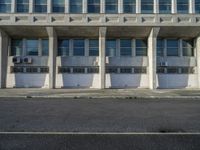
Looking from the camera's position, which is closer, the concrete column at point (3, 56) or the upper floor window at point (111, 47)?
the concrete column at point (3, 56)

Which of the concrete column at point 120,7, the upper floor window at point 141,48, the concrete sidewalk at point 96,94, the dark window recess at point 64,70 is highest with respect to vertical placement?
the concrete column at point 120,7

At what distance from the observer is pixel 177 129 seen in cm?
781

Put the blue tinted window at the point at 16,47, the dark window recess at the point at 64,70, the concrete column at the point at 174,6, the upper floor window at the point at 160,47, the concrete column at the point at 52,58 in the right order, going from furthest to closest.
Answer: the upper floor window at the point at 160,47 → the blue tinted window at the point at 16,47 → the dark window recess at the point at 64,70 → the concrete column at the point at 174,6 → the concrete column at the point at 52,58

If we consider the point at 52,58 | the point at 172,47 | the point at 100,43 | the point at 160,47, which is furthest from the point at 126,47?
the point at 52,58

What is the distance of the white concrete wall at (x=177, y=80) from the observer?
115 ft

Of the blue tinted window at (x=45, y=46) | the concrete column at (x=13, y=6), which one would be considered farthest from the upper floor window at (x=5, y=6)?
the blue tinted window at (x=45, y=46)

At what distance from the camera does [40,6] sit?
109ft

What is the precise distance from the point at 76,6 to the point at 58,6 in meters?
2.31

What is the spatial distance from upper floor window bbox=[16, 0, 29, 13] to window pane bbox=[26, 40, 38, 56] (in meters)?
4.59

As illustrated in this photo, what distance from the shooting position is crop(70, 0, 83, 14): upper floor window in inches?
1297

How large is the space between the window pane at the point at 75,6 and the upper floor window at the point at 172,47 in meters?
13.2

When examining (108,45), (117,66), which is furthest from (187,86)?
(108,45)

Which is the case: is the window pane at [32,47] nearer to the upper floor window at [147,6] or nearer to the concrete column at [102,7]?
the concrete column at [102,7]

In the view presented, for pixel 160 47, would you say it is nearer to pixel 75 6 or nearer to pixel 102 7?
pixel 102 7
